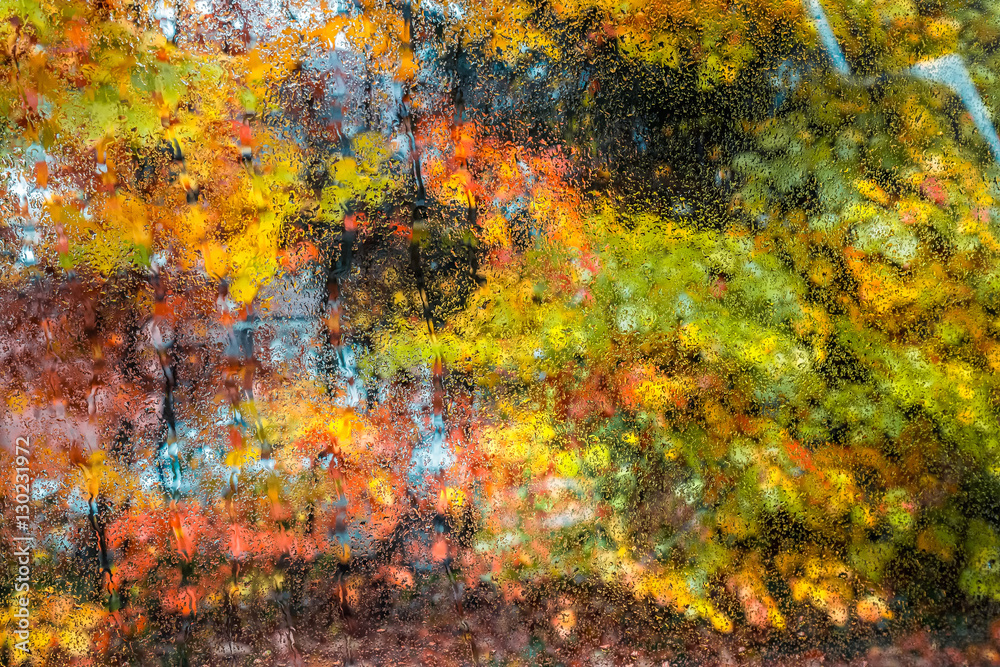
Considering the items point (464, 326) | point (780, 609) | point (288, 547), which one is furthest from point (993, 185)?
point (288, 547)

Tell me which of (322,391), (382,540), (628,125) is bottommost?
(382,540)

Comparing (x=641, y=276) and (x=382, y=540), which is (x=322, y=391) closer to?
(x=382, y=540)

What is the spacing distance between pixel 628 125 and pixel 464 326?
777 mm

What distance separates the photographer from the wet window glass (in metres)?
1.46

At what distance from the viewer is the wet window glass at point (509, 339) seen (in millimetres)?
1458

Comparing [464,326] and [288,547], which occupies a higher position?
[464,326]

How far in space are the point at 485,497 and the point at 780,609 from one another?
959mm

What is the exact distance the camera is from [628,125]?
1.49 m

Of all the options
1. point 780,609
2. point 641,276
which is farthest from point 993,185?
point 780,609

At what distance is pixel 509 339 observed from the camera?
1.52 m

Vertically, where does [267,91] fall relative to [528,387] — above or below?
above

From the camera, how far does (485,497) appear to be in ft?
4.99

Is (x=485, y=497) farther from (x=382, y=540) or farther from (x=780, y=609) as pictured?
(x=780, y=609)

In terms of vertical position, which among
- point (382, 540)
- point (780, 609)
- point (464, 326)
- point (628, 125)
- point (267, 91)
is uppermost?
point (267, 91)
